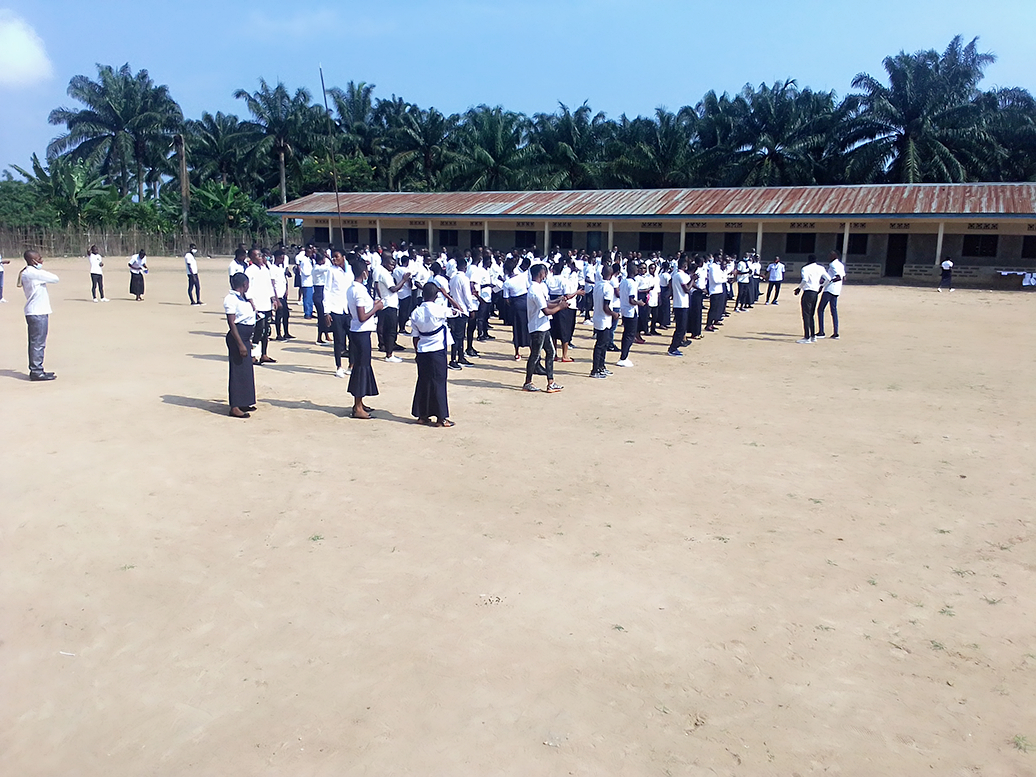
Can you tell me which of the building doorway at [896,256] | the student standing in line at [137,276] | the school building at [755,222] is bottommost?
the student standing in line at [137,276]

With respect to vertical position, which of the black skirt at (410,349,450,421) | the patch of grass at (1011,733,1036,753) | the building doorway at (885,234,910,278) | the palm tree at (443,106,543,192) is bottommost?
the patch of grass at (1011,733,1036,753)

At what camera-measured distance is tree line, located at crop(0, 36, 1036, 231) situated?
38438mm

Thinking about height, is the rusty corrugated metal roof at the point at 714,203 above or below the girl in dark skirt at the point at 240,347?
above

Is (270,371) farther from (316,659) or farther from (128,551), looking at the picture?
(316,659)

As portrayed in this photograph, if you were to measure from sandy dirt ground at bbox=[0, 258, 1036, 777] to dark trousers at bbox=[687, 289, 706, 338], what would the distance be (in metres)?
5.86

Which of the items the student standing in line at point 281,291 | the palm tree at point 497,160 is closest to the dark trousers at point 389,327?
the student standing in line at point 281,291

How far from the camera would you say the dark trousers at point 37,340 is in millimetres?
9914

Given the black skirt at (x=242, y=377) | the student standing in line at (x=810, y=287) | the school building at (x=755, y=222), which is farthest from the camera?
the school building at (x=755, y=222)

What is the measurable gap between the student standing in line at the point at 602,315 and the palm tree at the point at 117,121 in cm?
4902

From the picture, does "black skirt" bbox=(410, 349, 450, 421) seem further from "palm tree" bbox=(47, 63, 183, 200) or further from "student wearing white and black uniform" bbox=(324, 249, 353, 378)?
"palm tree" bbox=(47, 63, 183, 200)

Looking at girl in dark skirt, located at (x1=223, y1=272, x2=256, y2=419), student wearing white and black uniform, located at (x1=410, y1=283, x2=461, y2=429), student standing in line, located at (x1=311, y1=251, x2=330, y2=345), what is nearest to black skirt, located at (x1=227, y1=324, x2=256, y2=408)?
girl in dark skirt, located at (x1=223, y1=272, x2=256, y2=419)

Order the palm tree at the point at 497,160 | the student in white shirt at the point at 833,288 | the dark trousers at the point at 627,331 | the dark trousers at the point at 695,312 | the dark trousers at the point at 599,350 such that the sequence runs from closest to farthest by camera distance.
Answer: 1. the dark trousers at the point at 599,350
2. the dark trousers at the point at 627,331
3. the student in white shirt at the point at 833,288
4. the dark trousers at the point at 695,312
5. the palm tree at the point at 497,160

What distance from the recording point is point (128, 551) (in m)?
5.17

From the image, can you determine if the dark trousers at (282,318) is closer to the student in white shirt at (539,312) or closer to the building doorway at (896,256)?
the student in white shirt at (539,312)
